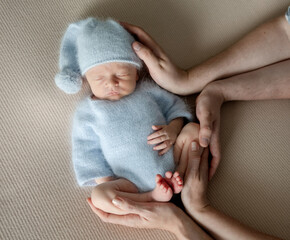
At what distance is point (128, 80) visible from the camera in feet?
3.26

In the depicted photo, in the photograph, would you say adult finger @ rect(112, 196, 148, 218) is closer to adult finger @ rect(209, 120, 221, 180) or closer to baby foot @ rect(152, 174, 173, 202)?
baby foot @ rect(152, 174, 173, 202)

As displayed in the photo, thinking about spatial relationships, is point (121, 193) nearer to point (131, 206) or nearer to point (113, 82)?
point (131, 206)

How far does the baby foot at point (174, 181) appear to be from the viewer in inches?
34.8

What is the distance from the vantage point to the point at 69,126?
3.57 ft

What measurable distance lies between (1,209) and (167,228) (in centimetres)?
54

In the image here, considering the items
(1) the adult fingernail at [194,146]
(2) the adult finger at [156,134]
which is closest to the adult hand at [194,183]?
(1) the adult fingernail at [194,146]

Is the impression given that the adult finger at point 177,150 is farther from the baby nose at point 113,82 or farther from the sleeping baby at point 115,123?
the baby nose at point 113,82

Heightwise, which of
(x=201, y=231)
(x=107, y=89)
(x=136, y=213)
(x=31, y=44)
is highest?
(x=31, y=44)

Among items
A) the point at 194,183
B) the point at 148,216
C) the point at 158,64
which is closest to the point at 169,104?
the point at 158,64

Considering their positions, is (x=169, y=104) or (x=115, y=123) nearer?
(x=115, y=123)

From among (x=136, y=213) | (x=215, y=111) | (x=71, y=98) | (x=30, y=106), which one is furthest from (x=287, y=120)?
(x=30, y=106)

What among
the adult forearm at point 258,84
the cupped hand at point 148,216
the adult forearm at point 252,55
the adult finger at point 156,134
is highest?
the adult forearm at point 252,55

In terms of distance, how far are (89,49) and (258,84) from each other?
1.96 ft

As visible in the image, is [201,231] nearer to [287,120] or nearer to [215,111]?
[215,111]
